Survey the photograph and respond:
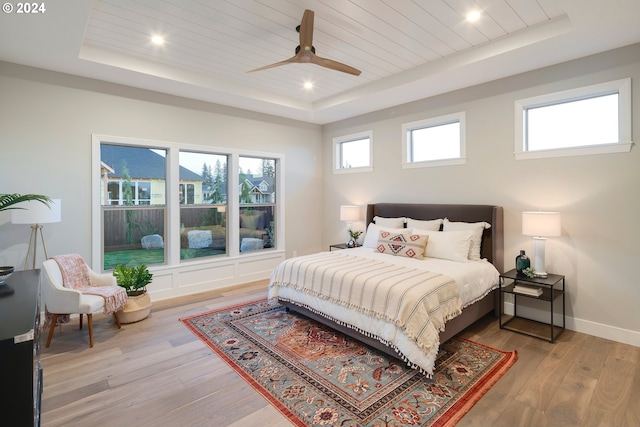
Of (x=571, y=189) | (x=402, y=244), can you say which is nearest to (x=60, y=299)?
(x=402, y=244)

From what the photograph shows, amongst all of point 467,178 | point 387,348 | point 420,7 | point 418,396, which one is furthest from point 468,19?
point 418,396

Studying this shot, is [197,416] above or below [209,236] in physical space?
below

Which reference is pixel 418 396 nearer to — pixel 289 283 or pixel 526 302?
pixel 289 283

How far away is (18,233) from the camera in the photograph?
345cm

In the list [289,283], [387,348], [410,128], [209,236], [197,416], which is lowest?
[197,416]

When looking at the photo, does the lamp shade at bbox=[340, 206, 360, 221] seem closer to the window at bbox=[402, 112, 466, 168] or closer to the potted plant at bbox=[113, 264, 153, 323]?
the window at bbox=[402, 112, 466, 168]

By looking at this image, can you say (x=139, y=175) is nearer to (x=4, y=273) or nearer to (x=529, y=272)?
(x=4, y=273)

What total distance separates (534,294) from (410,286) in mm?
1529

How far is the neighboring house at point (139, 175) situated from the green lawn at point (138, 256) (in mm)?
671

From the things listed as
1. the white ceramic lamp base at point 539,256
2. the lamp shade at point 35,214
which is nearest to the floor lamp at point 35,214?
the lamp shade at point 35,214

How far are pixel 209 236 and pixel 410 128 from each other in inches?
139

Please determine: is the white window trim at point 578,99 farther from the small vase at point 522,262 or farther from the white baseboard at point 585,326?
the white baseboard at point 585,326

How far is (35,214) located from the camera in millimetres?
3082

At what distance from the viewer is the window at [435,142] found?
435 cm
